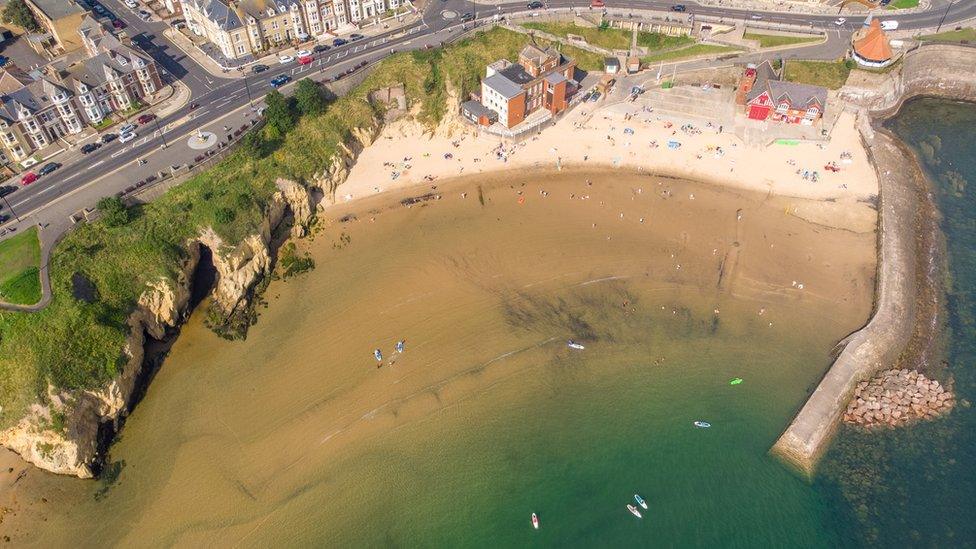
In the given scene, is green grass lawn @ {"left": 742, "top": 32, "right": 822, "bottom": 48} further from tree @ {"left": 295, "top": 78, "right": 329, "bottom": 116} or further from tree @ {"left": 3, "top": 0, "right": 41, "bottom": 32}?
tree @ {"left": 3, "top": 0, "right": 41, "bottom": 32}

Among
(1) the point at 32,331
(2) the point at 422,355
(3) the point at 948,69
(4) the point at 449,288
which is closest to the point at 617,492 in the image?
(2) the point at 422,355

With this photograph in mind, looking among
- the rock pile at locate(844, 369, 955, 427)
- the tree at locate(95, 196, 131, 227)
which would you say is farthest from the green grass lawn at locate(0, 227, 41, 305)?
the rock pile at locate(844, 369, 955, 427)

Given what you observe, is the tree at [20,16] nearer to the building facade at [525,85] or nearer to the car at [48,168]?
the car at [48,168]

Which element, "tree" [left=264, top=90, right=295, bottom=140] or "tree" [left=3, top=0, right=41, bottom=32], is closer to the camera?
"tree" [left=264, top=90, right=295, bottom=140]

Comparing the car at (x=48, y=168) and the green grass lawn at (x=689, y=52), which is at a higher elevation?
the green grass lawn at (x=689, y=52)

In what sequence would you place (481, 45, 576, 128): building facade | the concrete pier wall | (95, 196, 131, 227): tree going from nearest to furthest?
the concrete pier wall, (95, 196, 131, 227): tree, (481, 45, 576, 128): building facade

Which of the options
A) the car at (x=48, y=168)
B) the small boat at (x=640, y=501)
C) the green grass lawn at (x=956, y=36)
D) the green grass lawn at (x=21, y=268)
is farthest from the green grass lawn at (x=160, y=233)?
the green grass lawn at (x=956, y=36)

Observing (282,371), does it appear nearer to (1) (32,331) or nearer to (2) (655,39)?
(1) (32,331)
